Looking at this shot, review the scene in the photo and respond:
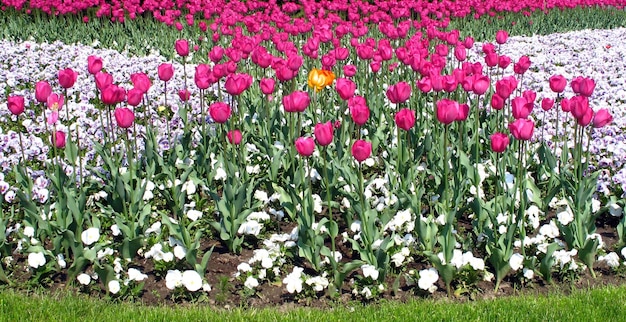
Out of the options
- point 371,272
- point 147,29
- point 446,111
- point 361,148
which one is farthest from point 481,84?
point 147,29

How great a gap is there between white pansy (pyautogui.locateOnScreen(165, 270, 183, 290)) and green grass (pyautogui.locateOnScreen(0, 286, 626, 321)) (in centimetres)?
12

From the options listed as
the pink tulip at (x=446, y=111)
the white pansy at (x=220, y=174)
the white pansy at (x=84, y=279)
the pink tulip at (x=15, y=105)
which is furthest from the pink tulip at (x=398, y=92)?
the pink tulip at (x=15, y=105)

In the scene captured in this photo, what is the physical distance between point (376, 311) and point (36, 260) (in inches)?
68.8

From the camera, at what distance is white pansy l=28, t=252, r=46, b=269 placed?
374cm

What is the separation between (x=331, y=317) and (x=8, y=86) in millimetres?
5557

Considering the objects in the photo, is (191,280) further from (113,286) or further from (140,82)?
(140,82)

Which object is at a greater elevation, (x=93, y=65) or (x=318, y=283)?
(x=93, y=65)

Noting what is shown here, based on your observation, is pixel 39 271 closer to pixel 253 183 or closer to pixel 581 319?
pixel 253 183

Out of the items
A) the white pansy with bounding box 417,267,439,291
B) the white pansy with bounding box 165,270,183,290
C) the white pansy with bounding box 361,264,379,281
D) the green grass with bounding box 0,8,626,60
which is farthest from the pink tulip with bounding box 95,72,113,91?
the green grass with bounding box 0,8,626,60

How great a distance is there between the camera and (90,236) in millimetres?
4012

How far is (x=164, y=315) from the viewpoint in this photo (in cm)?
342

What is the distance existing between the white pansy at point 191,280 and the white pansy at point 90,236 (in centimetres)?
65

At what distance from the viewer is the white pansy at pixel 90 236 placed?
13.1 feet

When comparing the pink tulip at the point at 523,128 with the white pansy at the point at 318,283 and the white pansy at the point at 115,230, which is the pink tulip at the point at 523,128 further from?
the white pansy at the point at 115,230
